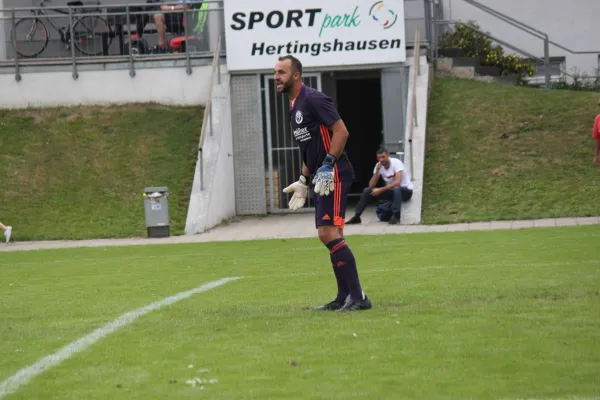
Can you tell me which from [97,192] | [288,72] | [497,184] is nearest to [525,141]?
[497,184]

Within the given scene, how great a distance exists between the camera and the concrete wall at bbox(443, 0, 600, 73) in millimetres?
30672

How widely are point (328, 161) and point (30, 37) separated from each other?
67.1 feet

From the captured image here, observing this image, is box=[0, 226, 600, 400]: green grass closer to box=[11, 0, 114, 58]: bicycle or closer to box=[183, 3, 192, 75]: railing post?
box=[183, 3, 192, 75]: railing post

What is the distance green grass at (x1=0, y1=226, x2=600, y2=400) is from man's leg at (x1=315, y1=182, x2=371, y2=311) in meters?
0.24

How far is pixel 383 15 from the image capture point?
25.2 metres

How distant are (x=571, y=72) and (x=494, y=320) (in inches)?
959

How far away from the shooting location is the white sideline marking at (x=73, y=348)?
5919 millimetres

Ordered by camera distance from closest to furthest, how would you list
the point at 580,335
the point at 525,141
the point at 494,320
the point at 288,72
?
the point at 580,335, the point at 494,320, the point at 288,72, the point at 525,141

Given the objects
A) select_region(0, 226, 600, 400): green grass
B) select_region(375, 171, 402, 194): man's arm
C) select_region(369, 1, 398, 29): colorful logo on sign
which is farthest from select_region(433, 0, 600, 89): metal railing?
select_region(0, 226, 600, 400): green grass

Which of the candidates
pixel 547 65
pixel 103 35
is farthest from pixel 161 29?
pixel 547 65

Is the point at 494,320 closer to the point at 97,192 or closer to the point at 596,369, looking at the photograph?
the point at 596,369

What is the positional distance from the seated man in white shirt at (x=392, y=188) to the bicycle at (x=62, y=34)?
29.7 ft

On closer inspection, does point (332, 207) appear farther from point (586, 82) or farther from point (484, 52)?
point (586, 82)

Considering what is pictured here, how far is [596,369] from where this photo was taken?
567cm
